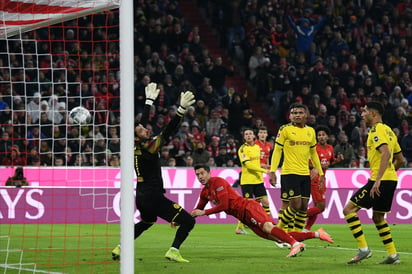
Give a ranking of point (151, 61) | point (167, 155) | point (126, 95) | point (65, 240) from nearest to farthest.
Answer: point (126, 95) → point (65, 240) → point (167, 155) → point (151, 61)

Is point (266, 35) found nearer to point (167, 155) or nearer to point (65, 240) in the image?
point (167, 155)

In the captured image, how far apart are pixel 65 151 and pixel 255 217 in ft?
31.9

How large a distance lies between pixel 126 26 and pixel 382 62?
810 inches

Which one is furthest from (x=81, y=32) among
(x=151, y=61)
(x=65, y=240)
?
(x=65, y=240)

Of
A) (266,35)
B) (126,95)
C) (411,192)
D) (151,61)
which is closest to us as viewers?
(126,95)

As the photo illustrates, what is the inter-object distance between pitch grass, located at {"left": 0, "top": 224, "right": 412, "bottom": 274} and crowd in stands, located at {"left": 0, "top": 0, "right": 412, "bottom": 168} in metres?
4.40

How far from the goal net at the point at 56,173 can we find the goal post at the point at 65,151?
25 mm

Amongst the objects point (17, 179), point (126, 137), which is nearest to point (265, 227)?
point (126, 137)

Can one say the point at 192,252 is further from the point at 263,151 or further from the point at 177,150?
the point at 177,150

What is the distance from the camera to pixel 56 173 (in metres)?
21.2

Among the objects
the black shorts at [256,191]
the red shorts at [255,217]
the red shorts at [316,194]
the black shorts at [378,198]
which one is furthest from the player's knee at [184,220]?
the black shorts at [256,191]

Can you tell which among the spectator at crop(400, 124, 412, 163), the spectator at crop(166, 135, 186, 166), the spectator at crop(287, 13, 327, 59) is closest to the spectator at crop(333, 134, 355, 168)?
the spectator at crop(400, 124, 412, 163)

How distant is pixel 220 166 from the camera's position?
22.7m

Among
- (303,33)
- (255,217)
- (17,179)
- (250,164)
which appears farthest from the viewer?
(303,33)
